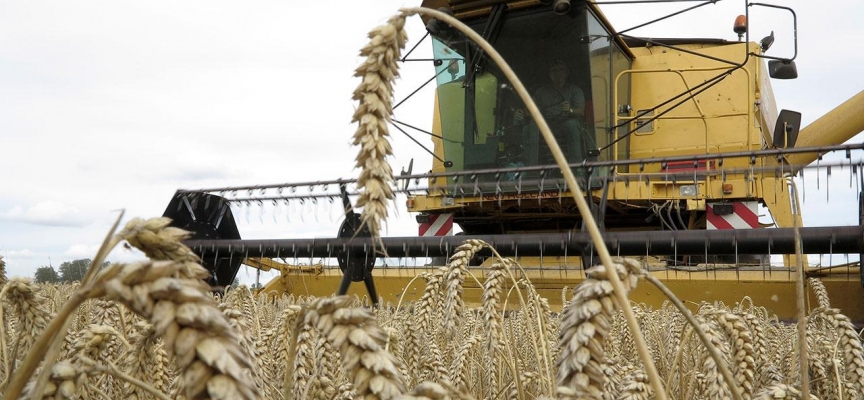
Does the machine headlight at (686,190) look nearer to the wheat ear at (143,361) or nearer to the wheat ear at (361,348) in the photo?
the wheat ear at (143,361)

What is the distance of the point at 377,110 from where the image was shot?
2.64 feet

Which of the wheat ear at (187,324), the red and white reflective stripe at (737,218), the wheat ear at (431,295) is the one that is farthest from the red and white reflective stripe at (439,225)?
the wheat ear at (187,324)

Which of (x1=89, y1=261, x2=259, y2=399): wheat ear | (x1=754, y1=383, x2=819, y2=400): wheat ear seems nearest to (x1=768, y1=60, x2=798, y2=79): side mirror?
(x1=754, y1=383, x2=819, y2=400): wheat ear

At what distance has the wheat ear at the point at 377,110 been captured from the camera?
78 cm

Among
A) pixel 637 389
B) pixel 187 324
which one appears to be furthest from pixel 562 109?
pixel 187 324

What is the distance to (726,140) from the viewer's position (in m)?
6.58

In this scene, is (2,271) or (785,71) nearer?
(2,271)

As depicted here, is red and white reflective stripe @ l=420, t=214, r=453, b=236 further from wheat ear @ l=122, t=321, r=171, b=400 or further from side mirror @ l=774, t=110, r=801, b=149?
wheat ear @ l=122, t=321, r=171, b=400

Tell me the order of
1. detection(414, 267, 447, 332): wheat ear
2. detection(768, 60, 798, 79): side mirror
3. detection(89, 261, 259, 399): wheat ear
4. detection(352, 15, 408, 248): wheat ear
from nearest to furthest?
detection(89, 261, 259, 399): wheat ear
detection(352, 15, 408, 248): wheat ear
detection(414, 267, 447, 332): wheat ear
detection(768, 60, 798, 79): side mirror

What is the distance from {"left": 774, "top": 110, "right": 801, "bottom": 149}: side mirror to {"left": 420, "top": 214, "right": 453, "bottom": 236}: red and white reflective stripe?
293 cm

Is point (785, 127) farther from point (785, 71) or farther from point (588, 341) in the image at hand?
point (588, 341)

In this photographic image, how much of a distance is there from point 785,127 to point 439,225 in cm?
314

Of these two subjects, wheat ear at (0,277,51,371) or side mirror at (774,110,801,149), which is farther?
side mirror at (774,110,801,149)

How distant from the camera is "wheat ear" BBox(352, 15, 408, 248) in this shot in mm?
780
